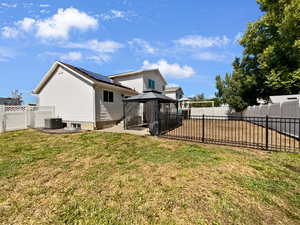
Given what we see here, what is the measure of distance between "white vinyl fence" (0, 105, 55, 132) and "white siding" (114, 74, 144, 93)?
25.2 feet

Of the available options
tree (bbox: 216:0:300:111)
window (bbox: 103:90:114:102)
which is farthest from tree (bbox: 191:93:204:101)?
window (bbox: 103:90:114:102)

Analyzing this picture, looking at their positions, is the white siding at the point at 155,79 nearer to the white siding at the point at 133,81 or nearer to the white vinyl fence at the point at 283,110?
the white siding at the point at 133,81

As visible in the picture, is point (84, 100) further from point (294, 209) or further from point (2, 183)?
point (294, 209)

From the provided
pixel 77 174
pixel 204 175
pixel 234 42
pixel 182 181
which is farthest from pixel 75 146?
pixel 234 42

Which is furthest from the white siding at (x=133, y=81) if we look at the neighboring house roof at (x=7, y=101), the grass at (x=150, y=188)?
the neighboring house roof at (x=7, y=101)

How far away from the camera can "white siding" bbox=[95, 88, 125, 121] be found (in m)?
10.6

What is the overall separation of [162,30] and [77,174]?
1250cm

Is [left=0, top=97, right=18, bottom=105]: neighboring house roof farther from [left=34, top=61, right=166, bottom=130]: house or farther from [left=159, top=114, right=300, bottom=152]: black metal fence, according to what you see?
[left=159, top=114, right=300, bottom=152]: black metal fence

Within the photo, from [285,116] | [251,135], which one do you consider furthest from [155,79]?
[285,116]

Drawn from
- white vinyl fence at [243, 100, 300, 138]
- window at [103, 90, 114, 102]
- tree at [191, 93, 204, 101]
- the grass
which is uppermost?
tree at [191, 93, 204, 101]

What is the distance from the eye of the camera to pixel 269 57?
1392 cm

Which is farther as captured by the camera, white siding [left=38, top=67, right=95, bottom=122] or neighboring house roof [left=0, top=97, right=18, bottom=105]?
neighboring house roof [left=0, top=97, right=18, bottom=105]

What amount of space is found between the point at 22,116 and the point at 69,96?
3.81m

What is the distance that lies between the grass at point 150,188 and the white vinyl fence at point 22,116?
702cm
